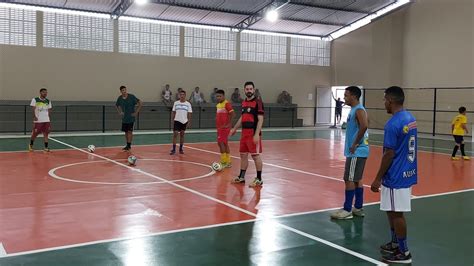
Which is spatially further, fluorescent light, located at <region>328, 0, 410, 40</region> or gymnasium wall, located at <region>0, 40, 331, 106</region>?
fluorescent light, located at <region>328, 0, 410, 40</region>

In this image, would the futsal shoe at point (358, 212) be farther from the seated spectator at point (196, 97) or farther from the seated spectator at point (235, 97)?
the seated spectator at point (235, 97)

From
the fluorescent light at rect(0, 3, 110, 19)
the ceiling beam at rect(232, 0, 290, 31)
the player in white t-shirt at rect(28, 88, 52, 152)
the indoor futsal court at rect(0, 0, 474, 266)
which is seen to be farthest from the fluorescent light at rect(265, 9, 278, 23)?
the player in white t-shirt at rect(28, 88, 52, 152)

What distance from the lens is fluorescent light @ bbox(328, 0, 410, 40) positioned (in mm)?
28206

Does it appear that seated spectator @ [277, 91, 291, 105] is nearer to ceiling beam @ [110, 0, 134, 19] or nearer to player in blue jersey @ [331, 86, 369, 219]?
ceiling beam @ [110, 0, 134, 19]

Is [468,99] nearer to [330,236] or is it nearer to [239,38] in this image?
[239,38]

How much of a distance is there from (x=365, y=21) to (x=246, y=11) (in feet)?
27.6

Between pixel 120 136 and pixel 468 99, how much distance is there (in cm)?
1766

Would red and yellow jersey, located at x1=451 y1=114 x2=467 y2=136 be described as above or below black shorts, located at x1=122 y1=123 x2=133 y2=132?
above

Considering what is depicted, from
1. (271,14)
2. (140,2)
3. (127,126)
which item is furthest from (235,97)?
(127,126)

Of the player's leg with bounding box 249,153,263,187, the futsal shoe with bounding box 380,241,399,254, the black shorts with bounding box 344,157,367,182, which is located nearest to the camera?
the futsal shoe with bounding box 380,241,399,254

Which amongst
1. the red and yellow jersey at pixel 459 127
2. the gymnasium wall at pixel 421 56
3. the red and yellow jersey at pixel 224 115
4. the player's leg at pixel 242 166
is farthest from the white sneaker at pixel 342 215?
the gymnasium wall at pixel 421 56

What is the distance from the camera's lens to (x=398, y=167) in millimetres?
5184

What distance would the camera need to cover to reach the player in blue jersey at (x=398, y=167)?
16.8 ft

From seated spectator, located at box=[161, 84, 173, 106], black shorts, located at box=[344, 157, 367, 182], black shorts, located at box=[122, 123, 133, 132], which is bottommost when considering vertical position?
black shorts, located at box=[344, 157, 367, 182]
